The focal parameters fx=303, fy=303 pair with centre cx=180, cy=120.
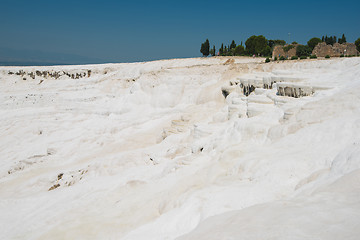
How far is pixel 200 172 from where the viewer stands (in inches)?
435

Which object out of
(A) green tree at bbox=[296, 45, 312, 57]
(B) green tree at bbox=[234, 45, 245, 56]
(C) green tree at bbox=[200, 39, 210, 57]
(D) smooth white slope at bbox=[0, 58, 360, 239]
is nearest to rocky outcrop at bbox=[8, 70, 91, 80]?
(C) green tree at bbox=[200, 39, 210, 57]

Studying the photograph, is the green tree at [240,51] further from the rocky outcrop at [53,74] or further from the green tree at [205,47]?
the rocky outcrop at [53,74]

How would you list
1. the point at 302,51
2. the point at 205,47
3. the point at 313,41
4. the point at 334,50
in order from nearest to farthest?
the point at 334,50
the point at 302,51
the point at 313,41
the point at 205,47

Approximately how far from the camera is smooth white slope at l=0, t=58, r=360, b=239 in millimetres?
6227

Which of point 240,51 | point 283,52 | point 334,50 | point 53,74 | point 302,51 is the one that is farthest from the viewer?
point 53,74

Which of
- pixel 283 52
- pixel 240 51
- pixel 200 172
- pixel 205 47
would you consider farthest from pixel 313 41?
pixel 200 172

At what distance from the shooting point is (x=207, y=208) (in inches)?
295

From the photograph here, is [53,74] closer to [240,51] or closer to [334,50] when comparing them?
[240,51]

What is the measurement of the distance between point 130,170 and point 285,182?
8.22 meters

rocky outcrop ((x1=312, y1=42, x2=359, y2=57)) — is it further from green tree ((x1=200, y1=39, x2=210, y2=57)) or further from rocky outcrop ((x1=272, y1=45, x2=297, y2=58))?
green tree ((x1=200, y1=39, x2=210, y2=57))

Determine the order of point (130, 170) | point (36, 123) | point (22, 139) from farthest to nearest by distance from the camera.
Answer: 1. point (36, 123)
2. point (22, 139)
3. point (130, 170)

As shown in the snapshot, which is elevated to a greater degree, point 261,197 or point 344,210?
point 344,210

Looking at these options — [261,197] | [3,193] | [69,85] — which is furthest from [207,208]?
[69,85]

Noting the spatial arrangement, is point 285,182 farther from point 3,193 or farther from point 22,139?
point 22,139
